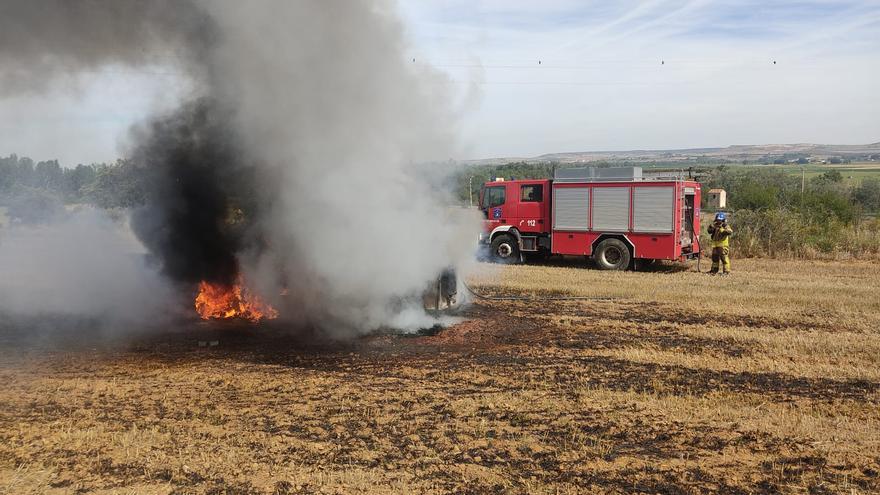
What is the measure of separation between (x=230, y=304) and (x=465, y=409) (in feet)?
21.2

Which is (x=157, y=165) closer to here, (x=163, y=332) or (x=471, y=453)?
(x=163, y=332)

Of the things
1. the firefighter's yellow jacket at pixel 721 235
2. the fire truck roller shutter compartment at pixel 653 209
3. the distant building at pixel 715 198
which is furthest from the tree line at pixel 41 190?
the distant building at pixel 715 198

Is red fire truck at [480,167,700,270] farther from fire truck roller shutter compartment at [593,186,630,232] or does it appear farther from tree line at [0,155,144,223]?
tree line at [0,155,144,223]

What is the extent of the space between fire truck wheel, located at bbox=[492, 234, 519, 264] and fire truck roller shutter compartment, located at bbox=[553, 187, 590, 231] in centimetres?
159

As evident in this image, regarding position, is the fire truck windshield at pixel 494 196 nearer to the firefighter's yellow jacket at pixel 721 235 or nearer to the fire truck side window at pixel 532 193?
the fire truck side window at pixel 532 193

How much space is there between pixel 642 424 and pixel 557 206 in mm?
12020

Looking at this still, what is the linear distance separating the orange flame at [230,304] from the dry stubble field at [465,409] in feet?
2.94

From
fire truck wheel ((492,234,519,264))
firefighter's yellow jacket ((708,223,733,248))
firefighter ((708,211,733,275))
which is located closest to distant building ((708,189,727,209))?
firefighter ((708,211,733,275))

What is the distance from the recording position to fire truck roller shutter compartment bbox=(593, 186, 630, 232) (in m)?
16.7

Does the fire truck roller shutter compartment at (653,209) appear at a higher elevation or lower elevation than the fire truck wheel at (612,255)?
higher

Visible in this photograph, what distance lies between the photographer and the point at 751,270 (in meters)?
16.8

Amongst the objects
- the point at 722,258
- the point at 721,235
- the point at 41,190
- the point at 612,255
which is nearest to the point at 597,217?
the point at 612,255

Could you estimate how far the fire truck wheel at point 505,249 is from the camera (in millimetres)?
18734

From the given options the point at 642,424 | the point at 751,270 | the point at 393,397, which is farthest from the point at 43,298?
the point at 751,270
